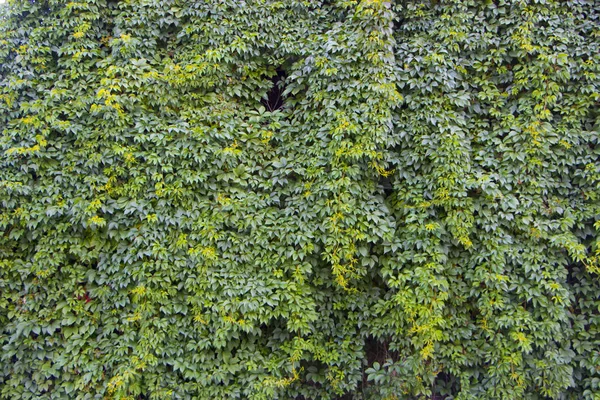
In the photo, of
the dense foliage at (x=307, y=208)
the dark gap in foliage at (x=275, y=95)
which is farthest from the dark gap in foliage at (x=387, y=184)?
the dark gap in foliage at (x=275, y=95)

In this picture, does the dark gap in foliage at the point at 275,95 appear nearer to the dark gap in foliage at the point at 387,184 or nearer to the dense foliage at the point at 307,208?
the dense foliage at the point at 307,208

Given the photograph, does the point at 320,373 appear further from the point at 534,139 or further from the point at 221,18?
the point at 221,18

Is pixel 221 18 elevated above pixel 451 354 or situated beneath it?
elevated above

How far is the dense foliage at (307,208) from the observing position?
11.6ft

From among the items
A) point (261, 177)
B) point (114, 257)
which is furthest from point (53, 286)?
point (261, 177)

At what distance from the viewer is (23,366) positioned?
12.0 feet

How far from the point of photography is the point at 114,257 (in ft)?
12.0

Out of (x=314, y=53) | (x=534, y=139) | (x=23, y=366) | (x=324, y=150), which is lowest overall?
(x=23, y=366)

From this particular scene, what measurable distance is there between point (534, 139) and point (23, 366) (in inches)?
205

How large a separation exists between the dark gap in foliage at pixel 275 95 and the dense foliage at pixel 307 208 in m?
0.39

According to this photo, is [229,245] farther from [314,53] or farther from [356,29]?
[356,29]

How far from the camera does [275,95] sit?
14.4 ft

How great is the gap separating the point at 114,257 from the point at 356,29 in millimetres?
3155

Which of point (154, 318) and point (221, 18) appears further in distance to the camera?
point (221, 18)
